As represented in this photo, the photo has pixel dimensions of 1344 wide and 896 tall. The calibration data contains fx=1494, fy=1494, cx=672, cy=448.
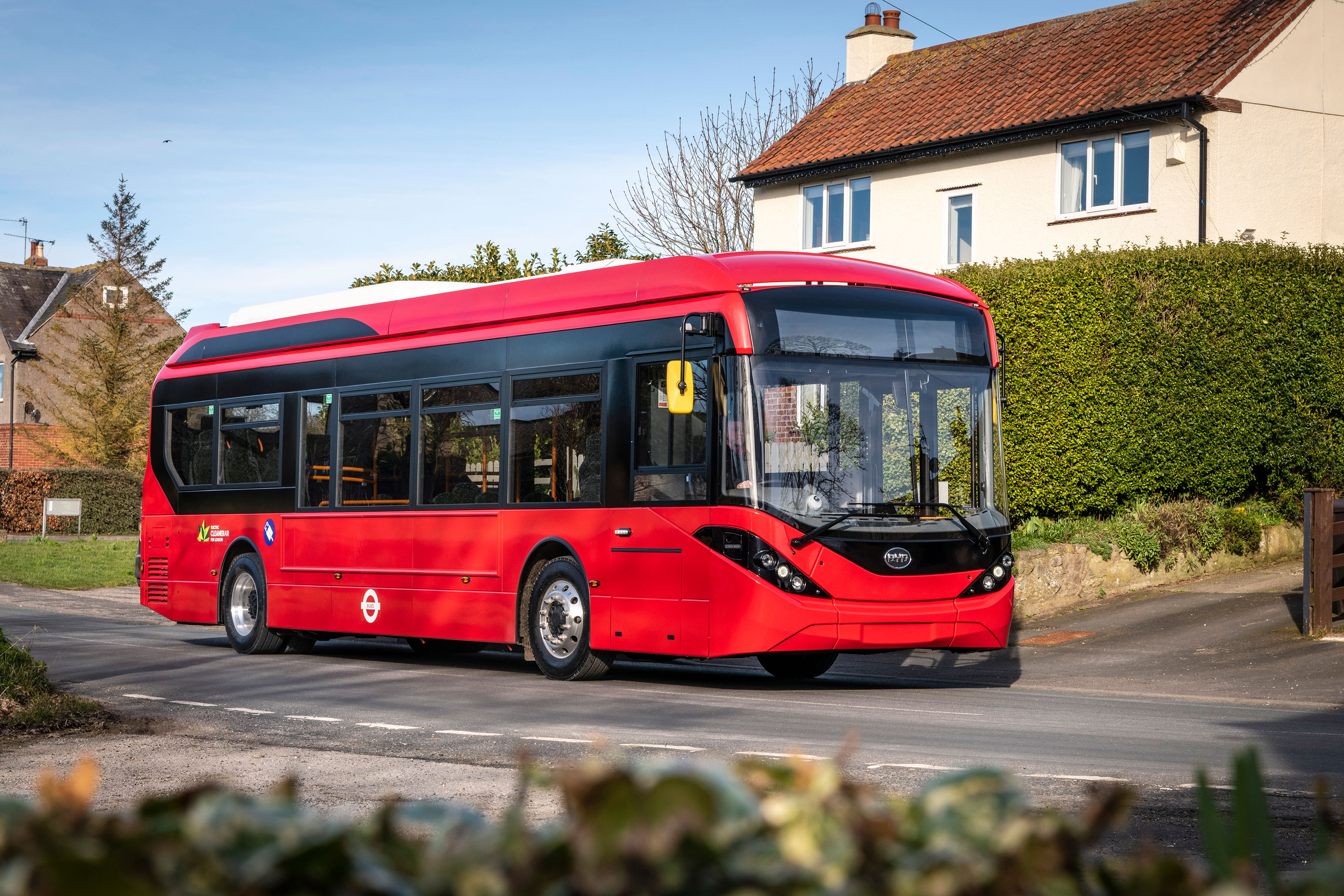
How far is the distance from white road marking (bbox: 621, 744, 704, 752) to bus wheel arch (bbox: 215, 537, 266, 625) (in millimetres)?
9500

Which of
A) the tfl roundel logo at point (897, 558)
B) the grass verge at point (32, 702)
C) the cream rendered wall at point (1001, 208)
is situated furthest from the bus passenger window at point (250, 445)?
the cream rendered wall at point (1001, 208)

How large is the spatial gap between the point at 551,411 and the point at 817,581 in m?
3.08

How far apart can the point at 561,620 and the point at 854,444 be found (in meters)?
3.16

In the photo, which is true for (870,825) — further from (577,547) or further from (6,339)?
(6,339)

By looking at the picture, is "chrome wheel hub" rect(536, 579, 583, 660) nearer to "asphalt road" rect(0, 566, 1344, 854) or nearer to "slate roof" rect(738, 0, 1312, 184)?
"asphalt road" rect(0, 566, 1344, 854)

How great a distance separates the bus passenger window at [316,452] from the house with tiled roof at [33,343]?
49.2m

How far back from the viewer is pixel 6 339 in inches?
2778

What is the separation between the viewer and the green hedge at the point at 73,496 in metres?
51.5

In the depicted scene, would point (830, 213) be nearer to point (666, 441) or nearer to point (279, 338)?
point (279, 338)

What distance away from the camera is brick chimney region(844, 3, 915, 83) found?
119ft

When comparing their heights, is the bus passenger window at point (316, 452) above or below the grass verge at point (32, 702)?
above

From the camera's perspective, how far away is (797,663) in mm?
14094

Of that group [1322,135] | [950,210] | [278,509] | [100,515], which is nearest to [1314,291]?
[1322,135]

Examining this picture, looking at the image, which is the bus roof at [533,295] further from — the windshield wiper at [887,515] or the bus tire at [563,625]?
the bus tire at [563,625]
